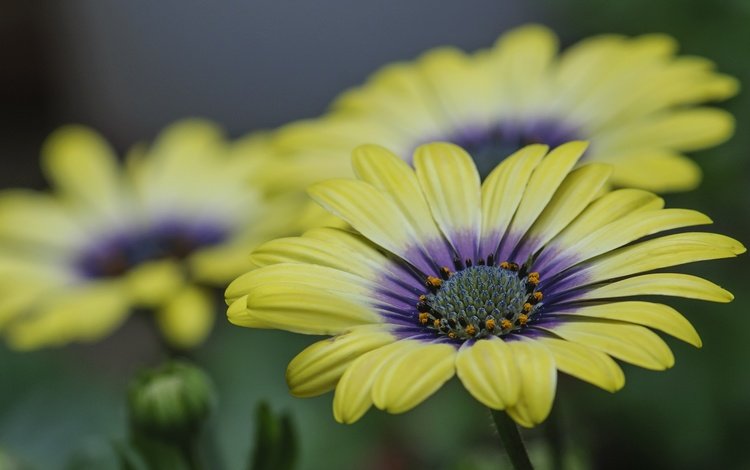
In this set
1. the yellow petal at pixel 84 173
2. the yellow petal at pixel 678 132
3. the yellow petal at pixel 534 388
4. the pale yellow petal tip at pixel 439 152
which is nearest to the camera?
the yellow petal at pixel 534 388

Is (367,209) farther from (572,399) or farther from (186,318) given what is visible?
(572,399)

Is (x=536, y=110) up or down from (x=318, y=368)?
up

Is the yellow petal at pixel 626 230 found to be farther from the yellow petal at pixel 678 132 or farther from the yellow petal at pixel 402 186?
the yellow petal at pixel 678 132

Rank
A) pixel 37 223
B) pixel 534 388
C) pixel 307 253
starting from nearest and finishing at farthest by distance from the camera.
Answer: pixel 534 388
pixel 307 253
pixel 37 223

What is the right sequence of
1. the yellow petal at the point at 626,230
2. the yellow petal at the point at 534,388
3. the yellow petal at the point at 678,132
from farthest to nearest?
the yellow petal at the point at 678,132 < the yellow petal at the point at 626,230 < the yellow petal at the point at 534,388

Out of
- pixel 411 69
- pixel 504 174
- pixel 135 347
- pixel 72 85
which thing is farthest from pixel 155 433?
pixel 72 85

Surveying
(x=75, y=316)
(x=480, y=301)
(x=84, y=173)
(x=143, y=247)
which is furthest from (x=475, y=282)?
(x=84, y=173)

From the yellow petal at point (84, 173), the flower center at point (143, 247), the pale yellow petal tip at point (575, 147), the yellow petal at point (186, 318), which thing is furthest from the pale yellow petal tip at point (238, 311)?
the yellow petal at point (84, 173)
